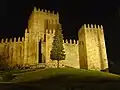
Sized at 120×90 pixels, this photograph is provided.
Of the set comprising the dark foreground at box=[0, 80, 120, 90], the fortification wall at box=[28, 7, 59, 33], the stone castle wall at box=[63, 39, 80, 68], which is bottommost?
the dark foreground at box=[0, 80, 120, 90]

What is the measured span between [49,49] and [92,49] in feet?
29.5

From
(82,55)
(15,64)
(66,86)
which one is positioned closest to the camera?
(66,86)

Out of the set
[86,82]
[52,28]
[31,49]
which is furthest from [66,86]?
[52,28]

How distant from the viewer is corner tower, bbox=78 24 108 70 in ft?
161

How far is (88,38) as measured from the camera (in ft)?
170

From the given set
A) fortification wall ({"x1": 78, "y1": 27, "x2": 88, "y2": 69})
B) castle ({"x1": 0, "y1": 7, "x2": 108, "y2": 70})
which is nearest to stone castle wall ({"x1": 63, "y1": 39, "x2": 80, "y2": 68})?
Answer: castle ({"x1": 0, "y1": 7, "x2": 108, "y2": 70})

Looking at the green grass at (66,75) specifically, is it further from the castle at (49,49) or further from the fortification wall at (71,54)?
the fortification wall at (71,54)

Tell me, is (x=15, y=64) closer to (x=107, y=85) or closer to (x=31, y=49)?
(x=31, y=49)

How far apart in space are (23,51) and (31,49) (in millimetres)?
1758

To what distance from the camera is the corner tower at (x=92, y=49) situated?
161 feet

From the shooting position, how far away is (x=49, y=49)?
161ft

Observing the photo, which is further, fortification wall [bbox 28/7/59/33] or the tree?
fortification wall [bbox 28/7/59/33]

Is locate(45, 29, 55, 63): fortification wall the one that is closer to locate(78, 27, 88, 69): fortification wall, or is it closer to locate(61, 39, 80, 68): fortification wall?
locate(61, 39, 80, 68): fortification wall

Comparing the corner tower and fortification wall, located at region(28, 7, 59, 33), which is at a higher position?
fortification wall, located at region(28, 7, 59, 33)
